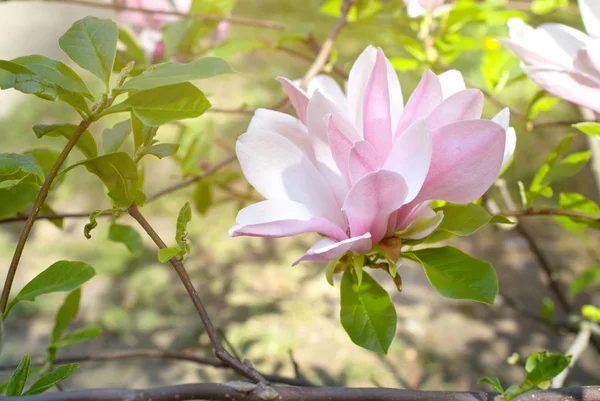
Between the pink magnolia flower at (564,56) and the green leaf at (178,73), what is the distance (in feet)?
0.58

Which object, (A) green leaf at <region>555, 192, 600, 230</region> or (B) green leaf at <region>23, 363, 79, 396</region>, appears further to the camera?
(A) green leaf at <region>555, 192, 600, 230</region>

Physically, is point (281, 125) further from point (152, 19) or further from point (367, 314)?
point (152, 19)

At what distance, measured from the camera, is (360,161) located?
279 mm

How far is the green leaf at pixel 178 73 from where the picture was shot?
26cm

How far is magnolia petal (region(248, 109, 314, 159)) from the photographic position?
0.32m

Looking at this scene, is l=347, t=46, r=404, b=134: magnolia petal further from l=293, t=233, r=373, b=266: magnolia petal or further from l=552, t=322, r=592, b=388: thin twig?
l=552, t=322, r=592, b=388: thin twig

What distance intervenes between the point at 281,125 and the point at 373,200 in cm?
Answer: 8

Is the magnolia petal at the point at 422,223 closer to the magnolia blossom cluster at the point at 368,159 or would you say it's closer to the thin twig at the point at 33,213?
the magnolia blossom cluster at the point at 368,159

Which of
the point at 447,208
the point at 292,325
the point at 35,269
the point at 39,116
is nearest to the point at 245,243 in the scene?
the point at 292,325

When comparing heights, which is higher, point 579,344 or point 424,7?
point 424,7

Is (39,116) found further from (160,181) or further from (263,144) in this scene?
(263,144)

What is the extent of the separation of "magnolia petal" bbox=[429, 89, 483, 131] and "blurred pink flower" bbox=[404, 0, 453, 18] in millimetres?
266

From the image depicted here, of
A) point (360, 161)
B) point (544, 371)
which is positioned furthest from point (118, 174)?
point (544, 371)

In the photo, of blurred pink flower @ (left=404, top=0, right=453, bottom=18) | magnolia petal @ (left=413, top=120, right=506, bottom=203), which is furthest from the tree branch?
blurred pink flower @ (left=404, top=0, right=453, bottom=18)
